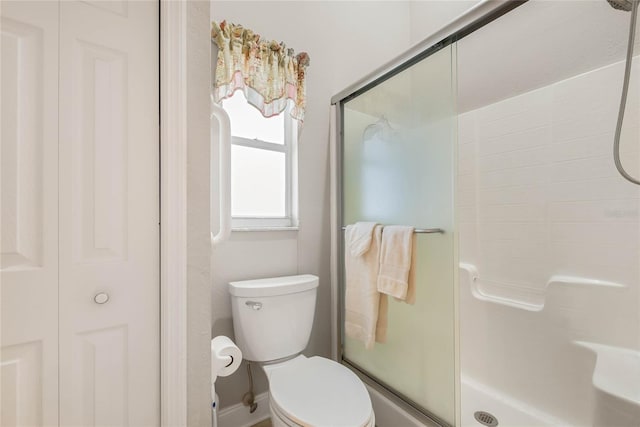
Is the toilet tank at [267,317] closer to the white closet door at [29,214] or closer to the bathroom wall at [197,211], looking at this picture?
the bathroom wall at [197,211]

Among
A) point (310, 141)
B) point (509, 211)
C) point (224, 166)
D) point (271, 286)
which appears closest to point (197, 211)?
point (224, 166)

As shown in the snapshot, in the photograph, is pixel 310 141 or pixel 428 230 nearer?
pixel 428 230

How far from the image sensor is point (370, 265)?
4.56 feet

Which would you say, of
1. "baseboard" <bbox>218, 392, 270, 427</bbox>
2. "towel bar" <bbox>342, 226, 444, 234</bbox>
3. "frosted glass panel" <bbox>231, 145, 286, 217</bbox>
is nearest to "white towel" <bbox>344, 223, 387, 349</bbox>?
"towel bar" <bbox>342, 226, 444, 234</bbox>

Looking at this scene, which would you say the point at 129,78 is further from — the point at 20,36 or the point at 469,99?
the point at 469,99

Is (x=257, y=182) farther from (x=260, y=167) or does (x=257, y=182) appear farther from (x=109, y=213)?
(x=109, y=213)

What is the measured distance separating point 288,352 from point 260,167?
0.91 m

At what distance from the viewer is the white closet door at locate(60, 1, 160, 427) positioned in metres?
0.62

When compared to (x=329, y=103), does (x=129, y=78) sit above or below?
below

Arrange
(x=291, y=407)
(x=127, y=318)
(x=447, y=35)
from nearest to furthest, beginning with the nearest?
(x=127, y=318) < (x=291, y=407) < (x=447, y=35)

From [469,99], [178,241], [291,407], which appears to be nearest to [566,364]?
[291,407]

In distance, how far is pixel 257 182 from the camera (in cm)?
156

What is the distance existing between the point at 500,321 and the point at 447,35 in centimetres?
138

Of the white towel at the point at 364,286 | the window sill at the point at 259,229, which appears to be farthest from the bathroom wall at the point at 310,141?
the white towel at the point at 364,286
